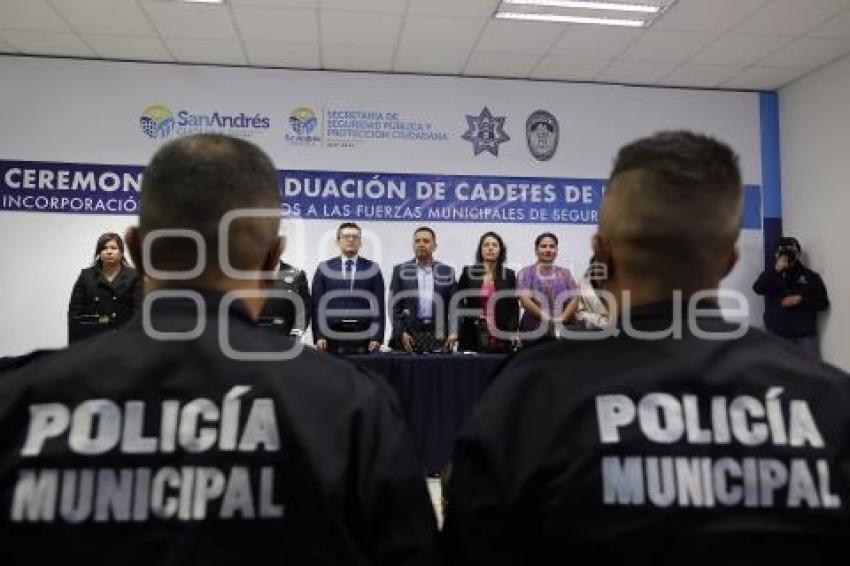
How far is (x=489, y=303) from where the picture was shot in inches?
217

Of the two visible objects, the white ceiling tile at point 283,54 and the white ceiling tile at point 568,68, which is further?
the white ceiling tile at point 568,68

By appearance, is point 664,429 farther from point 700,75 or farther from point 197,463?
point 700,75

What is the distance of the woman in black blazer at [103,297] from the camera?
5.38 meters

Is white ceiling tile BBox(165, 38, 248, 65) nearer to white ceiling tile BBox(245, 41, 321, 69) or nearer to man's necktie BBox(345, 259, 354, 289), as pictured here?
white ceiling tile BBox(245, 41, 321, 69)

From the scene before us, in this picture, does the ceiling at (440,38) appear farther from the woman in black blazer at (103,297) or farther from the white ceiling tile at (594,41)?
the woman in black blazer at (103,297)

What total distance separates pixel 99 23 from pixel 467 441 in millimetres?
6002

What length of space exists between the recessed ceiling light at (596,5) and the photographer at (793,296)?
9.14ft

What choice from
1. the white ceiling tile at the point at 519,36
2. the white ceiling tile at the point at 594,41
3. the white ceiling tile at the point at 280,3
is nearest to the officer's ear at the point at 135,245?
the white ceiling tile at the point at 280,3

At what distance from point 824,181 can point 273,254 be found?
7.04m

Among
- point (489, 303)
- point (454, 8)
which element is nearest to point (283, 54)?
point (454, 8)

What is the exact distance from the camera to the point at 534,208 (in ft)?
23.0

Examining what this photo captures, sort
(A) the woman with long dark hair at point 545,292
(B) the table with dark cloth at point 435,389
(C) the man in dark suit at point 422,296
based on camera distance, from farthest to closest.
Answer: (A) the woman with long dark hair at point 545,292, (C) the man in dark suit at point 422,296, (B) the table with dark cloth at point 435,389

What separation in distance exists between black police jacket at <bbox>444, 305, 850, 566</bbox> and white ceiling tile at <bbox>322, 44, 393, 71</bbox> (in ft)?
18.8

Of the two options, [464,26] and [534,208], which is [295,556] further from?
[534,208]
